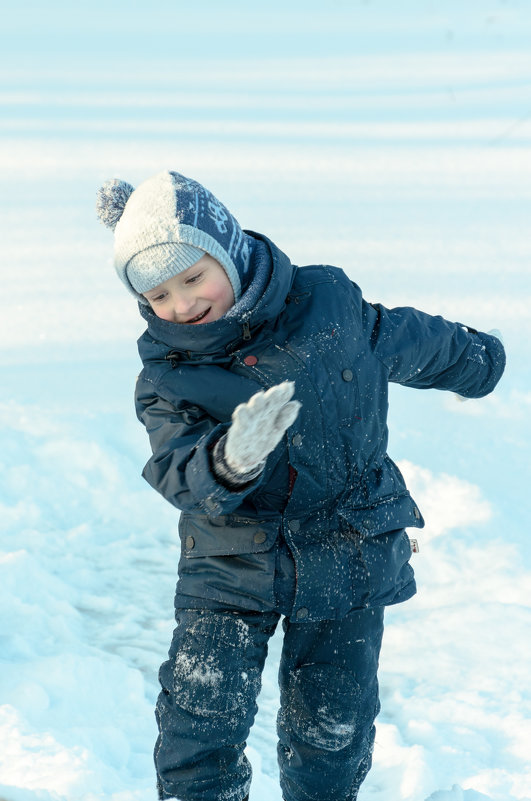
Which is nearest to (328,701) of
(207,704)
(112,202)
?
(207,704)

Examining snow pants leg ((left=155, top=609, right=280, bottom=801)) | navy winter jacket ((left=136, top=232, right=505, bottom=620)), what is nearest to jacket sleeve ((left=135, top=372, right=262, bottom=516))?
navy winter jacket ((left=136, top=232, right=505, bottom=620))

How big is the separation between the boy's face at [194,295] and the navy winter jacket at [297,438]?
0.04 metres

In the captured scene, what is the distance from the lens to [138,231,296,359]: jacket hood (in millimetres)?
1785

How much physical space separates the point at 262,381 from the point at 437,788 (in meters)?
1.16

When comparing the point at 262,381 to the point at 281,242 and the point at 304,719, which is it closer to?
the point at 304,719

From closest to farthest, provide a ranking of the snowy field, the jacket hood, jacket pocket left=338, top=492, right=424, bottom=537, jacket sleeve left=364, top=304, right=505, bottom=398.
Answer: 1. the jacket hood
2. jacket pocket left=338, top=492, right=424, bottom=537
3. jacket sleeve left=364, top=304, right=505, bottom=398
4. the snowy field

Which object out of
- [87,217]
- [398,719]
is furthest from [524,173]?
[398,719]

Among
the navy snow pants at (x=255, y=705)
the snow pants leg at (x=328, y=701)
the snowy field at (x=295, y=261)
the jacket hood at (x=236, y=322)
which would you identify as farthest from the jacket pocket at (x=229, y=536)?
the snowy field at (x=295, y=261)

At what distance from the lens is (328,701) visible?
1.96 meters

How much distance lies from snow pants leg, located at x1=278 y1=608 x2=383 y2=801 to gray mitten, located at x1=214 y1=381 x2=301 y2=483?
548mm

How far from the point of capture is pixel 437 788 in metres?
2.27

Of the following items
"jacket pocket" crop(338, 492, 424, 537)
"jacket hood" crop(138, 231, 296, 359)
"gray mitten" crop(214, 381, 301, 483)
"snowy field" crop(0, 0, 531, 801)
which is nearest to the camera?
"gray mitten" crop(214, 381, 301, 483)

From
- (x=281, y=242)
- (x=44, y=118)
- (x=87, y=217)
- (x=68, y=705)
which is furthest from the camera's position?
(x=44, y=118)

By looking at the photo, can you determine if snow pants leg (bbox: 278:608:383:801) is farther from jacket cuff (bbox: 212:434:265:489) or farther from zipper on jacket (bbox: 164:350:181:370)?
zipper on jacket (bbox: 164:350:181:370)
